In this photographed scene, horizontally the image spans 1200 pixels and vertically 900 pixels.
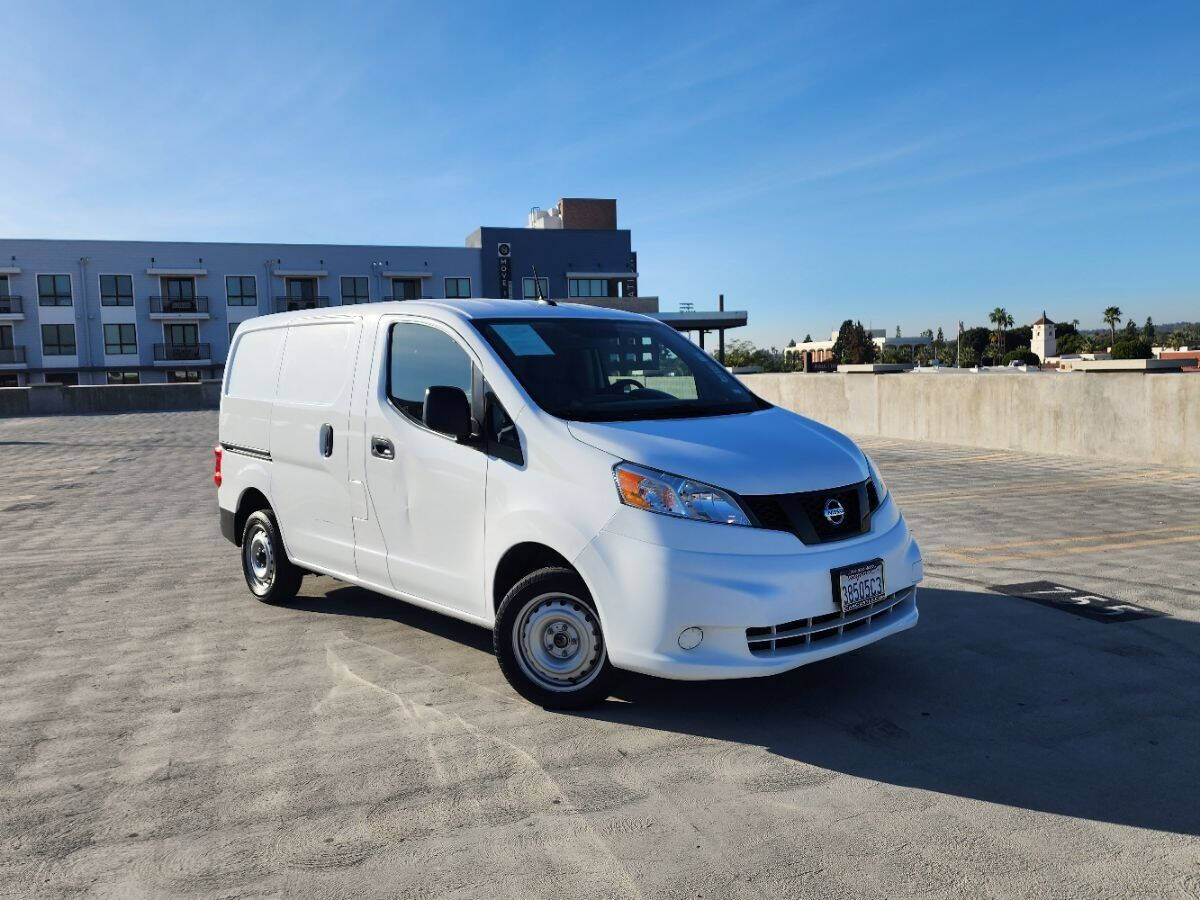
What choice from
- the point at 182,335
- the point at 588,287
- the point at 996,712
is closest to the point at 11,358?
the point at 182,335

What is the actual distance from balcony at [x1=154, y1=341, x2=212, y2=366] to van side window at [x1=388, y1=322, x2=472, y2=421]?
67857 mm

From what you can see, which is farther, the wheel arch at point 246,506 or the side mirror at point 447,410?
the wheel arch at point 246,506

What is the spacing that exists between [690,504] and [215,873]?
6.93 ft

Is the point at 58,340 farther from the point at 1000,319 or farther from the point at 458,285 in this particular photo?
the point at 1000,319

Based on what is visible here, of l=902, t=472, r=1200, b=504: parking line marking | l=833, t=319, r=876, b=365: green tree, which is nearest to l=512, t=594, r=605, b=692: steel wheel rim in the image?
l=902, t=472, r=1200, b=504: parking line marking

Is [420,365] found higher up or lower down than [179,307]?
lower down

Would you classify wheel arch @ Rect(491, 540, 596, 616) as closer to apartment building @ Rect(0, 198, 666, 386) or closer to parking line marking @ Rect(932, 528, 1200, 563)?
parking line marking @ Rect(932, 528, 1200, 563)

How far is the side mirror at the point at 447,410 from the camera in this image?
4.52 metres

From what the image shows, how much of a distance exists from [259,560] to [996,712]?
4672mm

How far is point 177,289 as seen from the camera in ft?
223

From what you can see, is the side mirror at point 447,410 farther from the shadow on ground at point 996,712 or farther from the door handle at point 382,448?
the shadow on ground at point 996,712

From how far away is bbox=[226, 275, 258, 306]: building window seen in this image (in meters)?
68.9

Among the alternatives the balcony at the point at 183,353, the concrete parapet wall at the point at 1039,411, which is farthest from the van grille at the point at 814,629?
the balcony at the point at 183,353

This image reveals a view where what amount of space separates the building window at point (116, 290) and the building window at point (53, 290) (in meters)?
2.07
